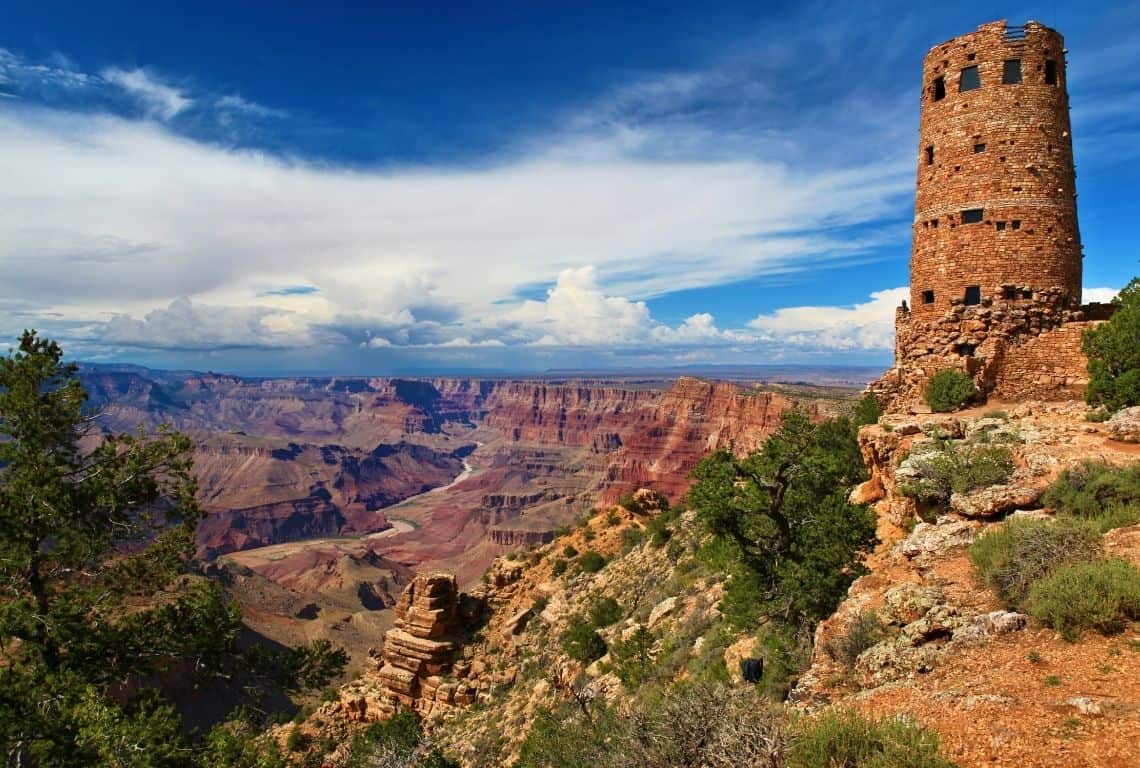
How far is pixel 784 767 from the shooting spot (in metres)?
6.43

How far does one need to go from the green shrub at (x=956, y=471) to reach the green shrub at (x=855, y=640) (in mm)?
6049

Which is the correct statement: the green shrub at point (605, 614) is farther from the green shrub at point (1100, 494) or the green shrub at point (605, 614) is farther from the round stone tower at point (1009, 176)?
the round stone tower at point (1009, 176)

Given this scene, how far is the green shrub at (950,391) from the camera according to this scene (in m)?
21.3

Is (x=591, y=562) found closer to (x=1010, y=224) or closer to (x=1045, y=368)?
(x=1045, y=368)

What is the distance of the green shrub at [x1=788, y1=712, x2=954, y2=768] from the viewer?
6.07 meters

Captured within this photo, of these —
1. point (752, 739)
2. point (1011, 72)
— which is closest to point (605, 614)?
point (752, 739)

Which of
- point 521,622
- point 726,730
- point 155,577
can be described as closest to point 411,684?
point 521,622

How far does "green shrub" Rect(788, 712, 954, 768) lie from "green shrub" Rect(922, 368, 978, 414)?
698 inches

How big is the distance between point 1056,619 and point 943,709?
2.71m

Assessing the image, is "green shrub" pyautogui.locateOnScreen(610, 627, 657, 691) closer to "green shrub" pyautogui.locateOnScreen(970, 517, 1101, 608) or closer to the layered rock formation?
the layered rock formation

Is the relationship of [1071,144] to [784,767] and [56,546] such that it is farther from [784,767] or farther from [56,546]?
[56,546]

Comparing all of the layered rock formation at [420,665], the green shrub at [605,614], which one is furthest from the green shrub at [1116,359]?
the layered rock formation at [420,665]

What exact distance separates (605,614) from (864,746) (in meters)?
20.7

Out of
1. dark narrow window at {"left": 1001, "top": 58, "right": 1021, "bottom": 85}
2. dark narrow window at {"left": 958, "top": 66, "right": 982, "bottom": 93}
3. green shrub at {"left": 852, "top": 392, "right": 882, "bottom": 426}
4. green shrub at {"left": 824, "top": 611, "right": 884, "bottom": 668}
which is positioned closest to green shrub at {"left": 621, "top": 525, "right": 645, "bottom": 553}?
green shrub at {"left": 852, "top": 392, "right": 882, "bottom": 426}
